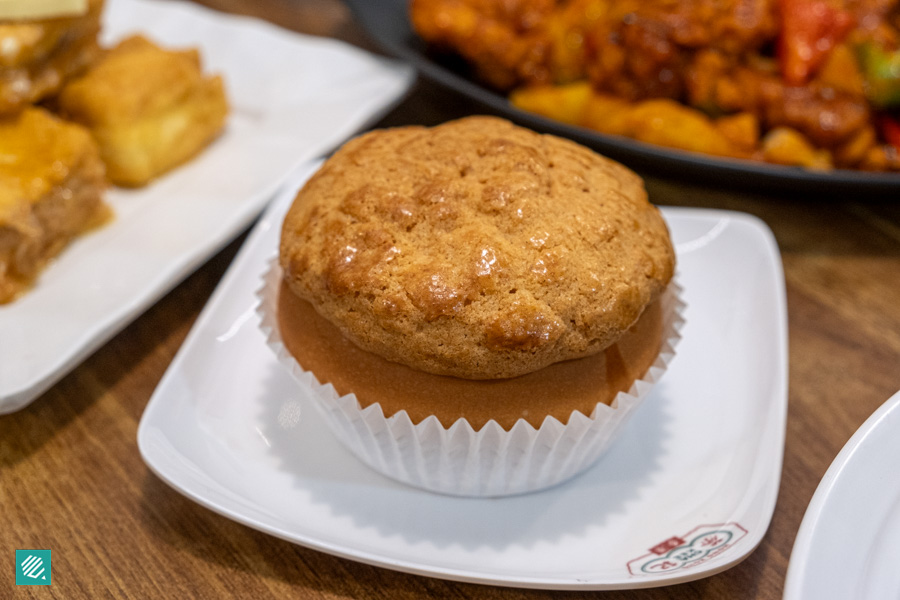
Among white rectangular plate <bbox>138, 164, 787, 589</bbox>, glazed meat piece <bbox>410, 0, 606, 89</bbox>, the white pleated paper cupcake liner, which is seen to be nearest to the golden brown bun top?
the white pleated paper cupcake liner

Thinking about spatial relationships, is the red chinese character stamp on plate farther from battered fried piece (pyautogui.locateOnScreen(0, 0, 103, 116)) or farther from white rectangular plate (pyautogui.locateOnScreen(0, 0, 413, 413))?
battered fried piece (pyautogui.locateOnScreen(0, 0, 103, 116))

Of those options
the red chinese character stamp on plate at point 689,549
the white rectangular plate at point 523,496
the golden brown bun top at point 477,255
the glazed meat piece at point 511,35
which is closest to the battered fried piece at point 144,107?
the white rectangular plate at point 523,496

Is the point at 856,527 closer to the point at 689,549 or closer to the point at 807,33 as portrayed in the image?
the point at 689,549

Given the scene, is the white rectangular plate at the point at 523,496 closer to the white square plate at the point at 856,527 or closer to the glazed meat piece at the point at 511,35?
the white square plate at the point at 856,527

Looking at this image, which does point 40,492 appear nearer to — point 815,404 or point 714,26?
point 815,404

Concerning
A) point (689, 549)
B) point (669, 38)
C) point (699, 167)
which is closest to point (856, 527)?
point (689, 549)
